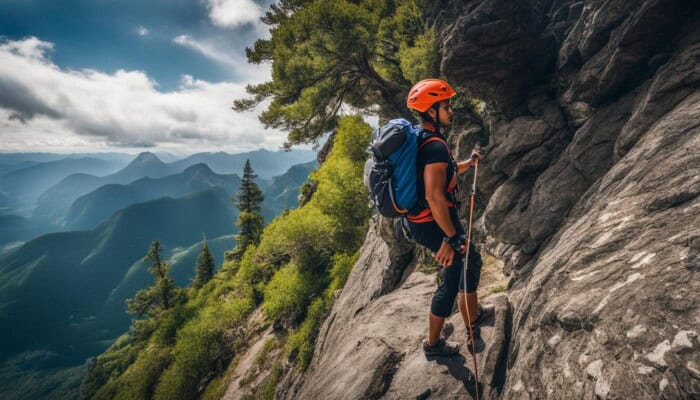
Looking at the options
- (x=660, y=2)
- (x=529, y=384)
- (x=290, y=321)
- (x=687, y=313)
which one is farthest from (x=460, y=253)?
(x=290, y=321)

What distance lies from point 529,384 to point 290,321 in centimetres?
2568

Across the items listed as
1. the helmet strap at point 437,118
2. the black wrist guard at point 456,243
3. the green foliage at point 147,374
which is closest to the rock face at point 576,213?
the black wrist guard at point 456,243

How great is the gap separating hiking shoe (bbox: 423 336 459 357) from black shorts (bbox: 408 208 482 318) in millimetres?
940

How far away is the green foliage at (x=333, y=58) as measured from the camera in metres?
17.7

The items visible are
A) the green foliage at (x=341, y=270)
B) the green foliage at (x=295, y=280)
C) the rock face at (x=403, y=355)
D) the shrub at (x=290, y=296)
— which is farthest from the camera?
the shrub at (x=290, y=296)

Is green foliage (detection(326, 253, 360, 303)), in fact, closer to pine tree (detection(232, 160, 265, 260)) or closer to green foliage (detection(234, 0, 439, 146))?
green foliage (detection(234, 0, 439, 146))

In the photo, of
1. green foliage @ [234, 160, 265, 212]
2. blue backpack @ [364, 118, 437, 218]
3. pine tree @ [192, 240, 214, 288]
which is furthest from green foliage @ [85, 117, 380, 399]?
pine tree @ [192, 240, 214, 288]

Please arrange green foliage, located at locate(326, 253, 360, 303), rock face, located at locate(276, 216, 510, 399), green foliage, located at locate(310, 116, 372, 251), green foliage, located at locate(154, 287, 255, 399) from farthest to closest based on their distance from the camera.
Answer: green foliage, located at locate(154, 287, 255, 399)
green foliage, located at locate(310, 116, 372, 251)
green foliage, located at locate(326, 253, 360, 303)
rock face, located at locate(276, 216, 510, 399)

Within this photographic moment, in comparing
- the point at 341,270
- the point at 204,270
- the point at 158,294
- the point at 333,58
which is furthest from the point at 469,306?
the point at 204,270

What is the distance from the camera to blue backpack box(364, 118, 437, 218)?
496 cm

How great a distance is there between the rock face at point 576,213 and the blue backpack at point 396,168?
8.32 feet

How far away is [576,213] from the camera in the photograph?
20.1 feet

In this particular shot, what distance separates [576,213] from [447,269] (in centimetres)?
298

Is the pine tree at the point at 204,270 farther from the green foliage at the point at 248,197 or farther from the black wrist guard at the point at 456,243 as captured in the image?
the black wrist guard at the point at 456,243
